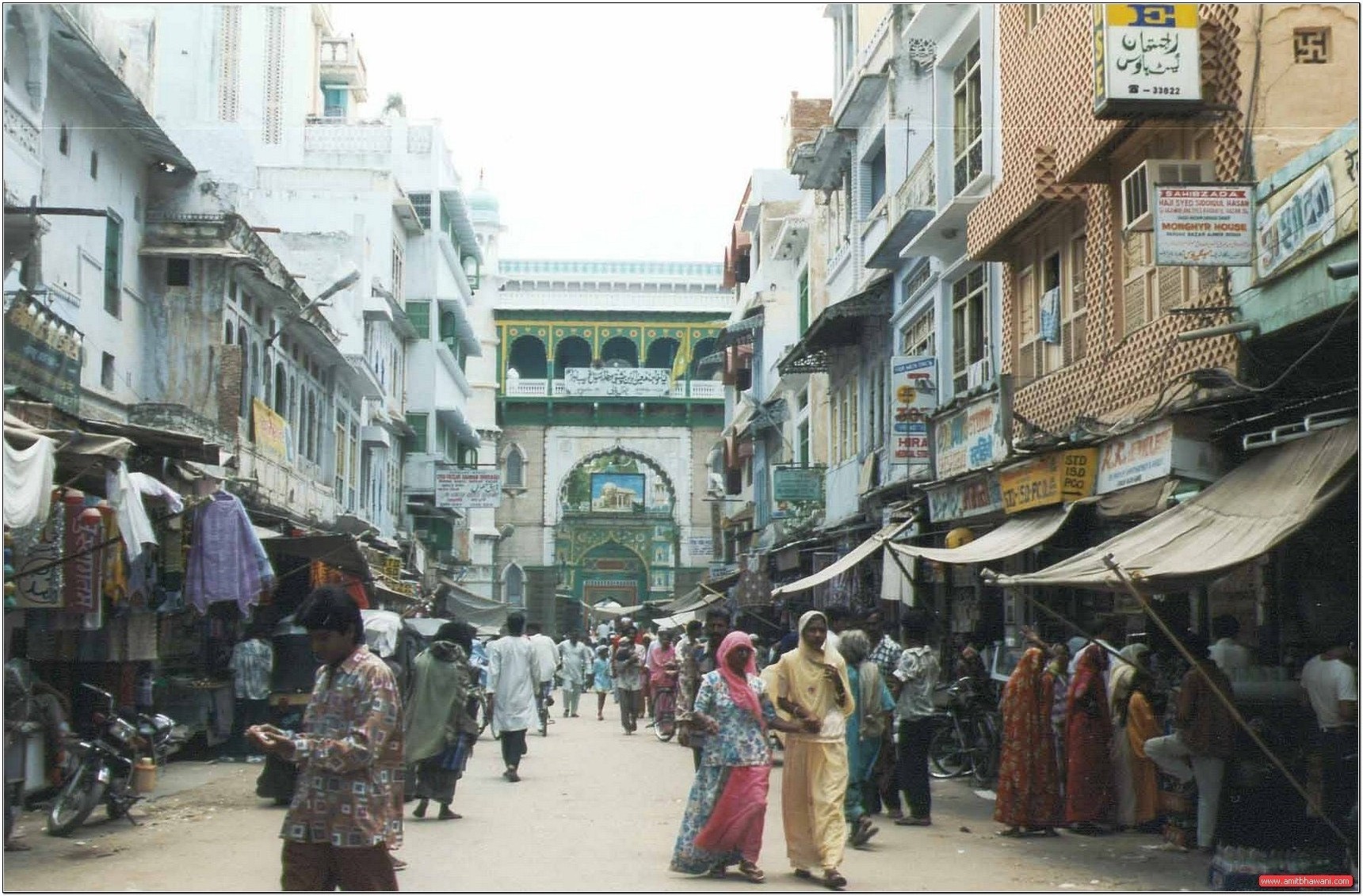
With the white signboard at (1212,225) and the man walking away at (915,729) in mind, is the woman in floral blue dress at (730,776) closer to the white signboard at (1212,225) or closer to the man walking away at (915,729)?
the man walking away at (915,729)

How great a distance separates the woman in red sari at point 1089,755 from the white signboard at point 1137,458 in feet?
4.11

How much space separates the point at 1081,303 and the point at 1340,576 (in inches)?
177

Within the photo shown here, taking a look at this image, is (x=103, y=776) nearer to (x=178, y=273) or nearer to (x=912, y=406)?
(x=912, y=406)

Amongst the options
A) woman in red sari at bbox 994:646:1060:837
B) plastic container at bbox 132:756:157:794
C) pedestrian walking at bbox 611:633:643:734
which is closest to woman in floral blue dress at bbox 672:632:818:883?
woman in red sari at bbox 994:646:1060:837

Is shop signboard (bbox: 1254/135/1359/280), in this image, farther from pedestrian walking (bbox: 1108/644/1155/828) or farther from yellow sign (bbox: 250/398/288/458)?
yellow sign (bbox: 250/398/288/458)

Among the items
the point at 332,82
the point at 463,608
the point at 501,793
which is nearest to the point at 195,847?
the point at 501,793

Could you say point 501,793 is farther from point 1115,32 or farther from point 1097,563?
point 1115,32

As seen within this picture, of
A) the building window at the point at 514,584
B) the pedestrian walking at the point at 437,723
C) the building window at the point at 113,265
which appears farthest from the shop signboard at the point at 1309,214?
the building window at the point at 514,584

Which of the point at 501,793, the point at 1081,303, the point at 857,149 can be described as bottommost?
the point at 501,793

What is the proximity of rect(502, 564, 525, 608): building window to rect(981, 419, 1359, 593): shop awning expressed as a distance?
51259 mm

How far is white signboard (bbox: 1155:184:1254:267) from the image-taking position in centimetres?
995

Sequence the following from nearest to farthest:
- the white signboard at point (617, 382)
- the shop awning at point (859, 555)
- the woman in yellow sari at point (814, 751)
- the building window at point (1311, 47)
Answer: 1. the woman in yellow sari at point (814, 751)
2. the building window at point (1311, 47)
3. the shop awning at point (859, 555)
4. the white signboard at point (617, 382)

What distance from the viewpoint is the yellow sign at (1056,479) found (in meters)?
12.5

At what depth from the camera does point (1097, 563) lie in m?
9.02
